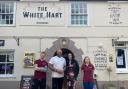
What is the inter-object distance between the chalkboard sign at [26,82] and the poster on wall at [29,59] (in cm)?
58

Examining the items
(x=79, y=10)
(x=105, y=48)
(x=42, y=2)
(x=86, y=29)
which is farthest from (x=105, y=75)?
(x=42, y=2)

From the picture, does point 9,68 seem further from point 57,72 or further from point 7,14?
point 57,72

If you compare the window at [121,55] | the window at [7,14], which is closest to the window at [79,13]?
the window at [121,55]

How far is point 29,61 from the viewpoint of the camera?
1783 centimetres

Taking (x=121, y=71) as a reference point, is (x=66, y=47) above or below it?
above

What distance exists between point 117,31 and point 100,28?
0.93m

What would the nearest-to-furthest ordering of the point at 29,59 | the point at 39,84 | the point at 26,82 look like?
the point at 39,84 → the point at 26,82 → the point at 29,59

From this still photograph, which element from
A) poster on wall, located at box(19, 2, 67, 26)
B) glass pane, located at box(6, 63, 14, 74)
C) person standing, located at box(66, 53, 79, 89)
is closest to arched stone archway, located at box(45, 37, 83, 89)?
poster on wall, located at box(19, 2, 67, 26)

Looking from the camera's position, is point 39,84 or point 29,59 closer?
point 39,84

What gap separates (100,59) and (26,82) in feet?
13.3

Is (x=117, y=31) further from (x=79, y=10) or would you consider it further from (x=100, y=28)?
(x=79, y=10)

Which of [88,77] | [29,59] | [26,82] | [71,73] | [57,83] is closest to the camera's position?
[57,83]

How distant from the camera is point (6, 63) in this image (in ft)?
59.3

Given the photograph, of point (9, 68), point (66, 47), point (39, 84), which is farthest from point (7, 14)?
point (39, 84)
